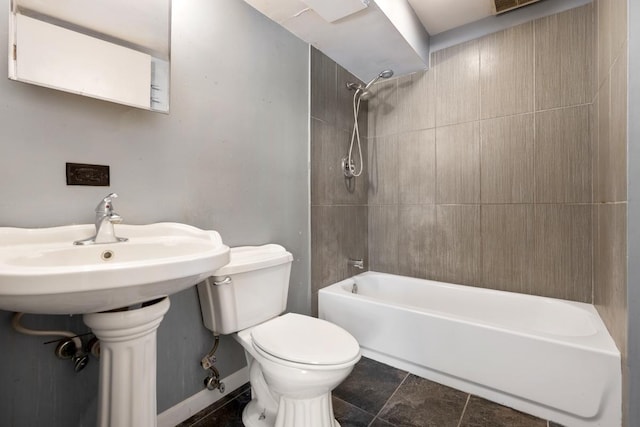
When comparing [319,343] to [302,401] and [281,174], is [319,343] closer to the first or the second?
[302,401]

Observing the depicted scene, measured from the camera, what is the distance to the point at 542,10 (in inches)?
72.7

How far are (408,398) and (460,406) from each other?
247 millimetres

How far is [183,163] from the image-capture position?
1.32 m

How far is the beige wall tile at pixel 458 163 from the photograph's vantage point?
208cm

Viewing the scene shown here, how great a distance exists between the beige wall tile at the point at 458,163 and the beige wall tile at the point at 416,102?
15 cm

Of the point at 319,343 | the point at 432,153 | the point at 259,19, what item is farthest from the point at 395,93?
the point at 319,343

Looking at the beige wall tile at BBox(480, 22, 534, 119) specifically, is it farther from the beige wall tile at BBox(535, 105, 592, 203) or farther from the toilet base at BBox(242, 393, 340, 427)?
the toilet base at BBox(242, 393, 340, 427)

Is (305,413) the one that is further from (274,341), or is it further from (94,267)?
(94,267)

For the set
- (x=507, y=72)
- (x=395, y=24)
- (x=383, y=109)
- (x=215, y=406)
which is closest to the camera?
(x=215, y=406)

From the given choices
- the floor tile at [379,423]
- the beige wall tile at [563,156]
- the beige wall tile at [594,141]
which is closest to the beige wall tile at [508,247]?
the beige wall tile at [563,156]

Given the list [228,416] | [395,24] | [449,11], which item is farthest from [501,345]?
[449,11]

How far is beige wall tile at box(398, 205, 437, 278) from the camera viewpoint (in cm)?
229

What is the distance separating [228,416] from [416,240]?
5.64 feet

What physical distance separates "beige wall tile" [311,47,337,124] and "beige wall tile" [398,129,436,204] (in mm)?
658
